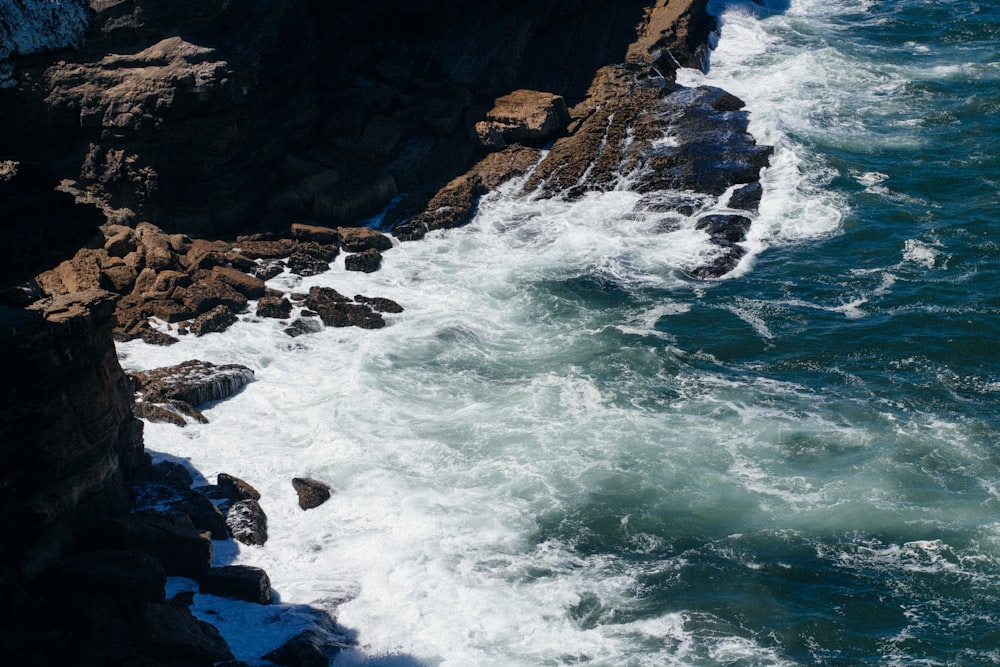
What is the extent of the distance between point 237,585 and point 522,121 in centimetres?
2497

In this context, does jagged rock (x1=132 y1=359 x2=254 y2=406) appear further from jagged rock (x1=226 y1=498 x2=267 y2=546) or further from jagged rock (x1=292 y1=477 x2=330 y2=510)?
jagged rock (x1=226 y1=498 x2=267 y2=546)

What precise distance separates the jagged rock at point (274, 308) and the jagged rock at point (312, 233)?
4435 mm

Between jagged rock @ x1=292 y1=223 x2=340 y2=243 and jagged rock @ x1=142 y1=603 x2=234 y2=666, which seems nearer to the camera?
jagged rock @ x1=142 y1=603 x2=234 y2=666

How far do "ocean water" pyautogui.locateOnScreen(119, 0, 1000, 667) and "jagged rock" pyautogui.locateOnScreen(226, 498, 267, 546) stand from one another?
0.26 m

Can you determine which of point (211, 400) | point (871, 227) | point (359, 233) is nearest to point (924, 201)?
point (871, 227)

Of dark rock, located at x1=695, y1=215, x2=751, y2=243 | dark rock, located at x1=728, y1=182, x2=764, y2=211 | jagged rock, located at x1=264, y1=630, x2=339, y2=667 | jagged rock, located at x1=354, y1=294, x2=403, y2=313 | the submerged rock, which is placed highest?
dark rock, located at x1=728, y1=182, x2=764, y2=211

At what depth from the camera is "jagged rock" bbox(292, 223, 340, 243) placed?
3734 centimetres

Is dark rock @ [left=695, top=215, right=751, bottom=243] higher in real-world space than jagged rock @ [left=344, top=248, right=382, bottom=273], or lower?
higher

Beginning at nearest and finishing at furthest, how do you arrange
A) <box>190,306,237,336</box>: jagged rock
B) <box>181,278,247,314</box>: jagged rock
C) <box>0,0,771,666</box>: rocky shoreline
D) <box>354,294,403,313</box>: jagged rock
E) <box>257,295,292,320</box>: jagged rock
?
<box>0,0,771,666</box>: rocky shoreline → <box>190,306,237,336</box>: jagged rock → <box>181,278,247,314</box>: jagged rock → <box>257,295,292,320</box>: jagged rock → <box>354,294,403,313</box>: jagged rock

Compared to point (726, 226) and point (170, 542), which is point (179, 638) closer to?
point (170, 542)

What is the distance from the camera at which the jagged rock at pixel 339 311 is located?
33.2 meters

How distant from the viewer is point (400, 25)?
46.1m

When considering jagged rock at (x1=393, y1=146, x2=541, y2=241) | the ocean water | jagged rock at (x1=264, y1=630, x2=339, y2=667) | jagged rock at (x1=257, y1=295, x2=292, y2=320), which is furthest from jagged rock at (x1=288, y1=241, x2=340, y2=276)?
jagged rock at (x1=264, y1=630, x2=339, y2=667)

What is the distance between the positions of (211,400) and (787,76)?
1189 inches
